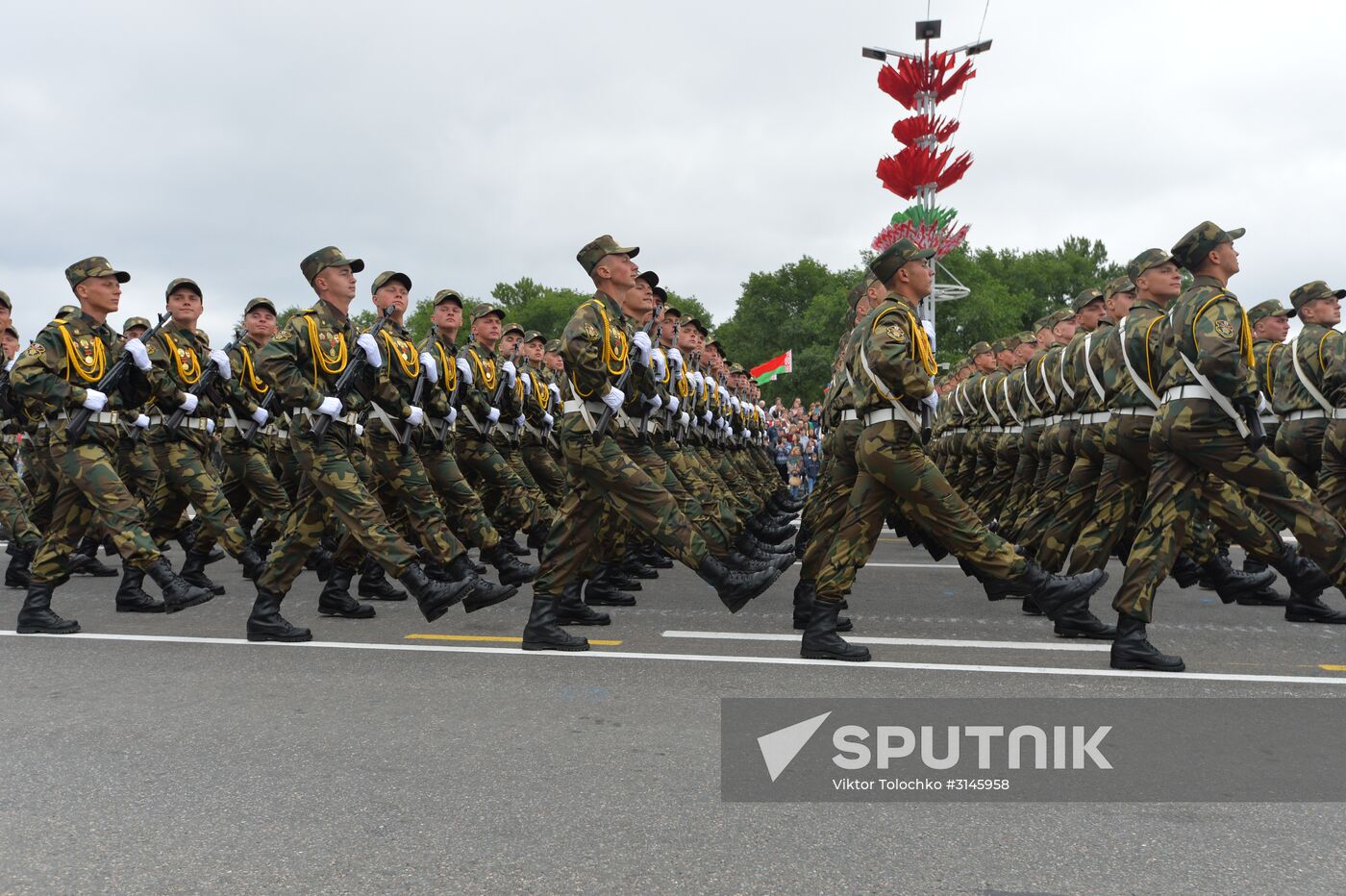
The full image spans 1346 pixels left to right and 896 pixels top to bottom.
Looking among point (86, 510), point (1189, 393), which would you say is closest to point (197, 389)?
point (86, 510)

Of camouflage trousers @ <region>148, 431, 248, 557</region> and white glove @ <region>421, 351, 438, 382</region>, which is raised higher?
white glove @ <region>421, 351, 438, 382</region>

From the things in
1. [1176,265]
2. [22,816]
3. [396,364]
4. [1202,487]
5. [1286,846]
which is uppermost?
[1176,265]

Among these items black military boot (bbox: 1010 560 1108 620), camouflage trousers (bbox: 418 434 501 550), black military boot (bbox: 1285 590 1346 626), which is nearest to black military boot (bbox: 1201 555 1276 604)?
black military boot (bbox: 1285 590 1346 626)


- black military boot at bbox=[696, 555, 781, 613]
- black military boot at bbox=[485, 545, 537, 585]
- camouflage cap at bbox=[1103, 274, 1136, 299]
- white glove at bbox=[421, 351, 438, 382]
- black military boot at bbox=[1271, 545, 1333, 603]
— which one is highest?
camouflage cap at bbox=[1103, 274, 1136, 299]

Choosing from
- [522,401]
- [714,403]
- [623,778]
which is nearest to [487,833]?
[623,778]

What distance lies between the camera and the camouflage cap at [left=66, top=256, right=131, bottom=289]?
664 centimetres

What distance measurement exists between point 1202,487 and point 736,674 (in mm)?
3040

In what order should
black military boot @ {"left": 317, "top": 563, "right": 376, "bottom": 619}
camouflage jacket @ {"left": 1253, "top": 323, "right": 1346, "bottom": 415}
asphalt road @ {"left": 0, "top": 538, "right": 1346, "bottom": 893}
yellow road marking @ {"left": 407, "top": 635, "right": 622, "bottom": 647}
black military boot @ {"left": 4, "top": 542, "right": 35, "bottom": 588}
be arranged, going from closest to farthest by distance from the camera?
asphalt road @ {"left": 0, "top": 538, "right": 1346, "bottom": 893}, yellow road marking @ {"left": 407, "top": 635, "right": 622, "bottom": 647}, black military boot @ {"left": 317, "top": 563, "right": 376, "bottom": 619}, camouflage jacket @ {"left": 1253, "top": 323, "right": 1346, "bottom": 415}, black military boot @ {"left": 4, "top": 542, "right": 35, "bottom": 588}

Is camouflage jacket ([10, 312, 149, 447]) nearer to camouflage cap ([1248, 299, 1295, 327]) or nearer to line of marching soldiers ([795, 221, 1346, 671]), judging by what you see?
line of marching soldiers ([795, 221, 1346, 671])

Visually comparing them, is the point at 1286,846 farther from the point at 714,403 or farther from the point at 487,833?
the point at 714,403

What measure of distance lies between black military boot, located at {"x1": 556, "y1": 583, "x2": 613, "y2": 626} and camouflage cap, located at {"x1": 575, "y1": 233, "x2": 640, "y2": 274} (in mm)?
2047

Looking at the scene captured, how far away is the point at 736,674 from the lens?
5.08 meters

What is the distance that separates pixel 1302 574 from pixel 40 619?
25.7ft

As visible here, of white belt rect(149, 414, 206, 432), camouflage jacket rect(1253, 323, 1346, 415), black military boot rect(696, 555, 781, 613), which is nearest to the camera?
black military boot rect(696, 555, 781, 613)
